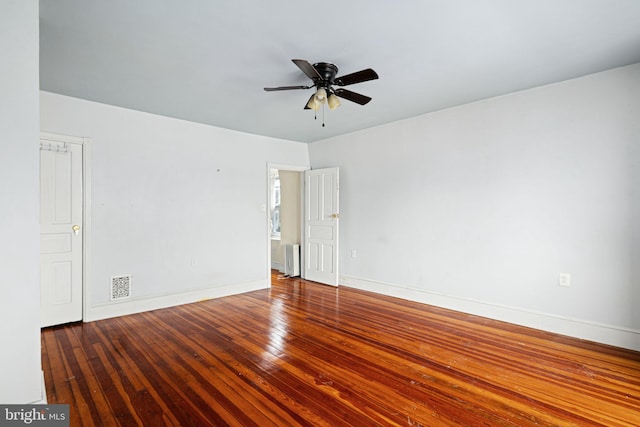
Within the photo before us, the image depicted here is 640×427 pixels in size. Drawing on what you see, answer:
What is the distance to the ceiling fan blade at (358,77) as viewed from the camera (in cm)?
246

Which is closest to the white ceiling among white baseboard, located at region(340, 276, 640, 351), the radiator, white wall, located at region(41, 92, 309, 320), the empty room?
the empty room

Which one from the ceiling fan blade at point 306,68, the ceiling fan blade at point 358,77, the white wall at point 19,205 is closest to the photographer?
the white wall at point 19,205

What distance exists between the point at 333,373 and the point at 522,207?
2810 mm

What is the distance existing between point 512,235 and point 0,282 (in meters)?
4.51

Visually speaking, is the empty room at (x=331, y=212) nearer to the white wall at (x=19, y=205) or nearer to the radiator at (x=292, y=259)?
the white wall at (x=19, y=205)

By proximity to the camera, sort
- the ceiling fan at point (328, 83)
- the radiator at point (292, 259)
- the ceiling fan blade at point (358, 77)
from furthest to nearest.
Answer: the radiator at point (292, 259)
the ceiling fan at point (328, 83)
the ceiling fan blade at point (358, 77)

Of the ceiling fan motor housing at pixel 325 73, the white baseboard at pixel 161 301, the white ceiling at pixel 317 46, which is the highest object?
the white ceiling at pixel 317 46

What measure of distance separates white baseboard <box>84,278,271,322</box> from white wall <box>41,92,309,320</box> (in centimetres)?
1

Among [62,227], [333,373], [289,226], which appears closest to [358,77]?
[333,373]

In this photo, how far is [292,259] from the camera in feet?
20.6

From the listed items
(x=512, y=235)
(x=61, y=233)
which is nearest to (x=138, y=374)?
(x=61, y=233)

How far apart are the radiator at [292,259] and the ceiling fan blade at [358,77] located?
4.06 m

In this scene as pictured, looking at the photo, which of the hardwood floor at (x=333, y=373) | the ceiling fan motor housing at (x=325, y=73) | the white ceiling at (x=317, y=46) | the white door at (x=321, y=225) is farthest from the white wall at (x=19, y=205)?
the white door at (x=321, y=225)

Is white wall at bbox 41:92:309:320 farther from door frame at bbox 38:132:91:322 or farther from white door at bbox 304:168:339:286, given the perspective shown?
white door at bbox 304:168:339:286
